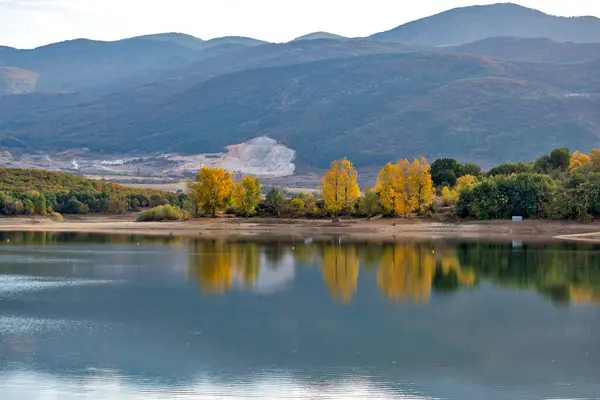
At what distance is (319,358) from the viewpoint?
27234 mm

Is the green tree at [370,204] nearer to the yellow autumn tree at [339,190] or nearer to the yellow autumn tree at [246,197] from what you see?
the yellow autumn tree at [339,190]

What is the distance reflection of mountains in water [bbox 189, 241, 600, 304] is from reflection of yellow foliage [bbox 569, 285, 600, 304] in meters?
0.04

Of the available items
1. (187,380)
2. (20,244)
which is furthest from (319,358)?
(20,244)

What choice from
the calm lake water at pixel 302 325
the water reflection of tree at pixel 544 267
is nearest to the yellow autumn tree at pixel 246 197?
the calm lake water at pixel 302 325


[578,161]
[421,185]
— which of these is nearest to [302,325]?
[421,185]

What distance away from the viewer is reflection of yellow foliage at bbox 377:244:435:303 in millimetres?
39750

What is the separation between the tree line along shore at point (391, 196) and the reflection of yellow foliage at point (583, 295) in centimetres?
2606

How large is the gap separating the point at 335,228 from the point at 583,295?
106 ft

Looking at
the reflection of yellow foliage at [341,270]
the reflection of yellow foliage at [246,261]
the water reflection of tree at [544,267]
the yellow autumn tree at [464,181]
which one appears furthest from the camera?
the yellow autumn tree at [464,181]

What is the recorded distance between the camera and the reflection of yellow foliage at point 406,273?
130 feet

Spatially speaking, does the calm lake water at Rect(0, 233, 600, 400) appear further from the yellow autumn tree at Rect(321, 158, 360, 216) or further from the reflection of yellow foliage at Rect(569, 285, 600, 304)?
the yellow autumn tree at Rect(321, 158, 360, 216)

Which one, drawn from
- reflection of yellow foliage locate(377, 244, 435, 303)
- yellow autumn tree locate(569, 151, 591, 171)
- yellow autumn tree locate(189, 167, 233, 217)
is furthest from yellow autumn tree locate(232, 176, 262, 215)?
yellow autumn tree locate(569, 151, 591, 171)

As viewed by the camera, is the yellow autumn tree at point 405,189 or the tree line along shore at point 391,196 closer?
the tree line along shore at point 391,196

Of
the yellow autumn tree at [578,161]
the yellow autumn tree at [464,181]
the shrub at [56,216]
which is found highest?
the yellow autumn tree at [578,161]
